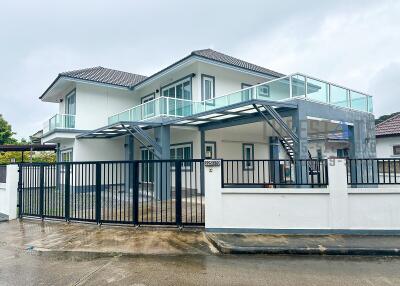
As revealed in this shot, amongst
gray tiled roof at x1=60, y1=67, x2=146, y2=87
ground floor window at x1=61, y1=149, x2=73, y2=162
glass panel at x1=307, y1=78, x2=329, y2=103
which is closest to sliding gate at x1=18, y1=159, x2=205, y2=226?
glass panel at x1=307, y1=78, x2=329, y2=103

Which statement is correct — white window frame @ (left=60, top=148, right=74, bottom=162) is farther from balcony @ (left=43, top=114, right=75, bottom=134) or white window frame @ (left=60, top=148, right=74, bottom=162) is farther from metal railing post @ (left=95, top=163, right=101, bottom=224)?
metal railing post @ (left=95, top=163, right=101, bottom=224)

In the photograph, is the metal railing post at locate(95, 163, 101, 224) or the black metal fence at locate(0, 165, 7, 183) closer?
the metal railing post at locate(95, 163, 101, 224)

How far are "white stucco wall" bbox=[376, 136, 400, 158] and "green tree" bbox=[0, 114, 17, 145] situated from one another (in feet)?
119

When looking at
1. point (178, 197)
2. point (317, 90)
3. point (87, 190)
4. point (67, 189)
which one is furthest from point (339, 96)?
point (67, 189)

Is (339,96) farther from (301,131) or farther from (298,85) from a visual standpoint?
(301,131)

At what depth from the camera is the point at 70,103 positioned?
1919cm

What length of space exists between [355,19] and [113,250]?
49.4 feet

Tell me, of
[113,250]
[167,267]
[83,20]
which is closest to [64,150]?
[83,20]

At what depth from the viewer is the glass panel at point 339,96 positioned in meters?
11.9

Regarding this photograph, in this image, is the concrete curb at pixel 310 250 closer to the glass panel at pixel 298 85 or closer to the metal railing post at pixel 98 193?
the metal railing post at pixel 98 193

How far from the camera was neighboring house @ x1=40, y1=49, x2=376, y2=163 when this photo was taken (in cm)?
1055

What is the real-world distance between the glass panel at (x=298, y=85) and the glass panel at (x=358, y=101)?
3.83 m

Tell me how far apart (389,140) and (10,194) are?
21569 millimetres

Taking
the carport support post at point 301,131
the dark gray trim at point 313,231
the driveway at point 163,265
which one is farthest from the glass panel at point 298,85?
the driveway at point 163,265
